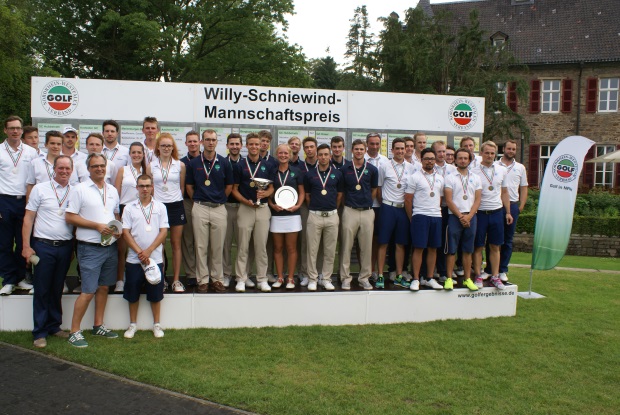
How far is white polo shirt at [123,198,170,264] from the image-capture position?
206 inches

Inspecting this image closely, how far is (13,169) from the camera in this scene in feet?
18.6

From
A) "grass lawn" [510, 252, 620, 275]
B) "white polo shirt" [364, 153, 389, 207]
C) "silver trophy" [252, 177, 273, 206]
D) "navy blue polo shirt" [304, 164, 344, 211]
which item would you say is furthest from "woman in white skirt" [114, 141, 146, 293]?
"grass lawn" [510, 252, 620, 275]

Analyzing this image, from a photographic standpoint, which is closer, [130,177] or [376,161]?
[130,177]

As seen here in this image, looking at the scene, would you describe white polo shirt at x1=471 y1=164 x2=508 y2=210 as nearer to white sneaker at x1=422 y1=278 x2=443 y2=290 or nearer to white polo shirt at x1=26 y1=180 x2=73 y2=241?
white sneaker at x1=422 y1=278 x2=443 y2=290

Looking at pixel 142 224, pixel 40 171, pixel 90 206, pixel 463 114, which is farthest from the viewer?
pixel 463 114

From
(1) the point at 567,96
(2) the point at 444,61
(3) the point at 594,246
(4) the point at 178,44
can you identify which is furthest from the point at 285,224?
(1) the point at 567,96

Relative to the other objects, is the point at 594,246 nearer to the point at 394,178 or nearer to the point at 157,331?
the point at 394,178

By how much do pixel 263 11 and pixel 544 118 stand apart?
1511 cm

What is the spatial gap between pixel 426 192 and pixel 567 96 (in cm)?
2438

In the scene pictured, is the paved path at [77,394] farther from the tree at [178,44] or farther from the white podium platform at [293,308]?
the tree at [178,44]

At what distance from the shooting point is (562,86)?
2705 cm

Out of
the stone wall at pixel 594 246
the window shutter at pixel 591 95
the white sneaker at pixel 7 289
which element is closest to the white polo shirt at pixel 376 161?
the white sneaker at pixel 7 289

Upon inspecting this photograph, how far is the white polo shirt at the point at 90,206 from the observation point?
4.98 meters

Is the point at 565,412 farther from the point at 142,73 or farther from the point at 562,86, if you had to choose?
the point at 562,86
